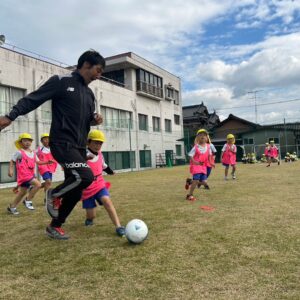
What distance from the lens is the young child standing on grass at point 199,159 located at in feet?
28.1

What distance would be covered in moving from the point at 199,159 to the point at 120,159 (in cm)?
2125

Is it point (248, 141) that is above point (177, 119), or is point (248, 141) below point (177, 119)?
below

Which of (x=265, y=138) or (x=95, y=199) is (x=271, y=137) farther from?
(x=95, y=199)

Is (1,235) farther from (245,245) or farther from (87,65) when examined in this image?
(245,245)

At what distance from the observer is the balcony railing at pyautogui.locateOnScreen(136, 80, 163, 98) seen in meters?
33.8

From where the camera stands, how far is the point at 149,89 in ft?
117

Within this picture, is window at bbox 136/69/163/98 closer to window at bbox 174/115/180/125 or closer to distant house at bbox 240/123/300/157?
window at bbox 174/115/180/125

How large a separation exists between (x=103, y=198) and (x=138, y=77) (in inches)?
1177

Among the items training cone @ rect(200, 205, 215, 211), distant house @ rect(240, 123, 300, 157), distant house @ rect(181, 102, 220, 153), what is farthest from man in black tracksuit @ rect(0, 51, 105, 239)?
distant house @ rect(181, 102, 220, 153)

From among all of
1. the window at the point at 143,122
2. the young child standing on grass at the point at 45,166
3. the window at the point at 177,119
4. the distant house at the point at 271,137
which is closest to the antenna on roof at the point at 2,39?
the young child standing on grass at the point at 45,166

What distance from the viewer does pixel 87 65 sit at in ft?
14.4

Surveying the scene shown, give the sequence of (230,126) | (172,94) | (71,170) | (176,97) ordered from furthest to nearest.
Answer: (230,126)
(176,97)
(172,94)
(71,170)

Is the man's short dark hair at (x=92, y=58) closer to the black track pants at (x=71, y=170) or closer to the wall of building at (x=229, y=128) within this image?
the black track pants at (x=71, y=170)

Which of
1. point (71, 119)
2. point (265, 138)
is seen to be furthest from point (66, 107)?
point (265, 138)
